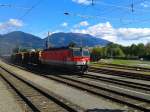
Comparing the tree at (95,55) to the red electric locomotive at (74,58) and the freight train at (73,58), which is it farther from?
the red electric locomotive at (74,58)

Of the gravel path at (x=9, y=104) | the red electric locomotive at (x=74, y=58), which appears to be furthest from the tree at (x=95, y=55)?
the gravel path at (x=9, y=104)

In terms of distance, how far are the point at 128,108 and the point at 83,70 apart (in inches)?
904

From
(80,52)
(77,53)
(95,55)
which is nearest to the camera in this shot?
(77,53)

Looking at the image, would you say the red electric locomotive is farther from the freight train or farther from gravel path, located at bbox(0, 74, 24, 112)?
gravel path, located at bbox(0, 74, 24, 112)

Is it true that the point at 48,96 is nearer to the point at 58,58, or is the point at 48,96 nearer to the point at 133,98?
the point at 133,98

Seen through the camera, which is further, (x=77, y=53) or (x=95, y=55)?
(x=95, y=55)

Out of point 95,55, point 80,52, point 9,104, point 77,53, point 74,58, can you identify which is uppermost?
point 80,52

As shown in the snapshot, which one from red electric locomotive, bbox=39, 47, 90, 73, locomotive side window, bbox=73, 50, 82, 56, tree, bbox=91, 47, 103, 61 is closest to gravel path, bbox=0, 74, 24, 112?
red electric locomotive, bbox=39, 47, 90, 73

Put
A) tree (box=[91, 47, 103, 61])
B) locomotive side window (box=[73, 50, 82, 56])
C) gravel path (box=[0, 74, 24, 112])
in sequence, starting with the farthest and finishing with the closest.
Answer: tree (box=[91, 47, 103, 61]) → locomotive side window (box=[73, 50, 82, 56]) → gravel path (box=[0, 74, 24, 112])

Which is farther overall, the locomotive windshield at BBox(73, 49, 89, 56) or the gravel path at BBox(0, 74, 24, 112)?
the locomotive windshield at BBox(73, 49, 89, 56)

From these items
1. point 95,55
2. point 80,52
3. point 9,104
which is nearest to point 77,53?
point 80,52

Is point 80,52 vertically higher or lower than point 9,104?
higher

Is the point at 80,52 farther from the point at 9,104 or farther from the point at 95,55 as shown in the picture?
the point at 95,55

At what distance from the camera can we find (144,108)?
13.7 meters
